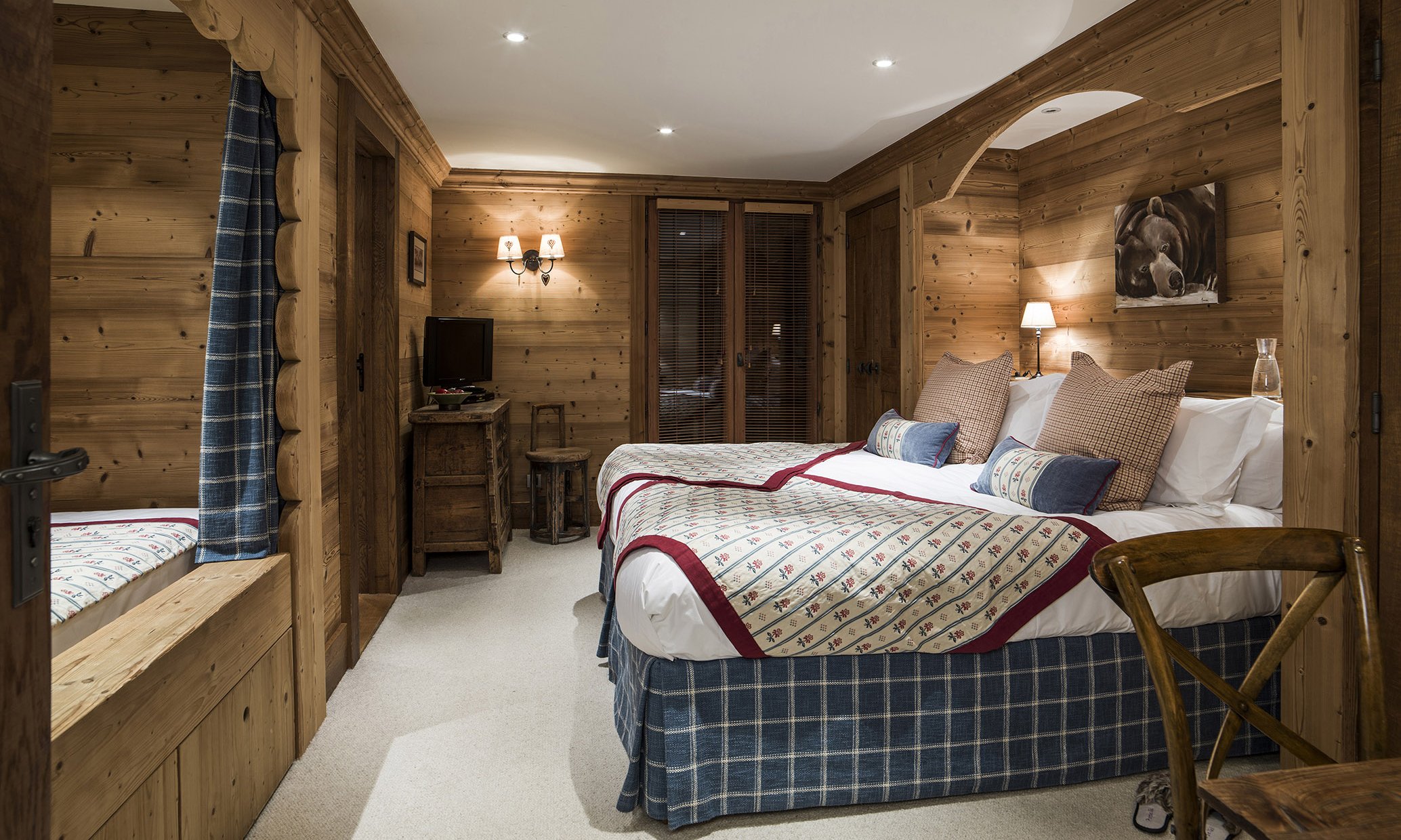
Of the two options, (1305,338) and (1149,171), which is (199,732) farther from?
(1149,171)

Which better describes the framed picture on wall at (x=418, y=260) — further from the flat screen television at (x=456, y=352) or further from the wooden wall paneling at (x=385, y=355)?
the wooden wall paneling at (x=385, y=355)

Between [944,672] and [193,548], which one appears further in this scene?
[193,548]

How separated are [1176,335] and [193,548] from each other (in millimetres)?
4078

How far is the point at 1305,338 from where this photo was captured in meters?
2.08

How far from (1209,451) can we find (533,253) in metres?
4.25

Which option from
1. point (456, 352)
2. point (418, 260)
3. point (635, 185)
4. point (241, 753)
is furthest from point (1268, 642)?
point (635, 185)

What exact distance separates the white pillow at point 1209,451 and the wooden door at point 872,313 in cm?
228

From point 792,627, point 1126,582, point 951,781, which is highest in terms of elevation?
point 1126,582

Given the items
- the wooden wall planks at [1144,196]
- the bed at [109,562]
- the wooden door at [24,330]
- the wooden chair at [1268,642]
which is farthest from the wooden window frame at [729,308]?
the wooden door at [24,330]

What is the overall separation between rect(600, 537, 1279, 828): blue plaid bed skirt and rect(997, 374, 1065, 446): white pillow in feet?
4.28

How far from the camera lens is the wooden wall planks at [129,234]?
101 inches

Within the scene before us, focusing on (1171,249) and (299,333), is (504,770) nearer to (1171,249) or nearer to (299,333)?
(299,333)

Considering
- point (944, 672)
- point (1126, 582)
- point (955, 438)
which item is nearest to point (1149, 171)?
point (955, 438)

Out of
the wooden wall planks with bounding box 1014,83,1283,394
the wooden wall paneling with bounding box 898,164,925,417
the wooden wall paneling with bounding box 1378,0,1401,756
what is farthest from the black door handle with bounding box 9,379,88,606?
the wooden wall paneling with bounding box 898,164,925,417
